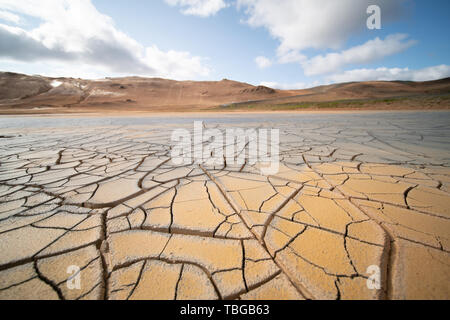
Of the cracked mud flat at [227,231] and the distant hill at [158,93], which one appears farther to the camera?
the distant hill at [158,93]

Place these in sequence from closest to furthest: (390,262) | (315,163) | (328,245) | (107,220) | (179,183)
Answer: (390,262), (328,245), (107,220), (179,183), (315,163)

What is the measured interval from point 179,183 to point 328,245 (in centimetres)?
144

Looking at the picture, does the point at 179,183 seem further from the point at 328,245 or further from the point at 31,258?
the point at 328,245

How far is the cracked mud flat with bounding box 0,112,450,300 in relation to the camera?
0.89 m

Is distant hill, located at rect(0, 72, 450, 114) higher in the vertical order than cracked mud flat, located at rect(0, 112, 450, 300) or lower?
higher

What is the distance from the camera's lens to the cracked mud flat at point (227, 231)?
89cm

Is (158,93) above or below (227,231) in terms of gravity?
above

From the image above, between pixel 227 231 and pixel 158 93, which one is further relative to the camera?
pixel 158 93

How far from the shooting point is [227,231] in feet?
4.07

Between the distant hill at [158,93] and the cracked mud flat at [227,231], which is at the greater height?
the distant hill at [158,93]

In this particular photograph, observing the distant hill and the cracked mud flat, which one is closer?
the cracked mud flat
